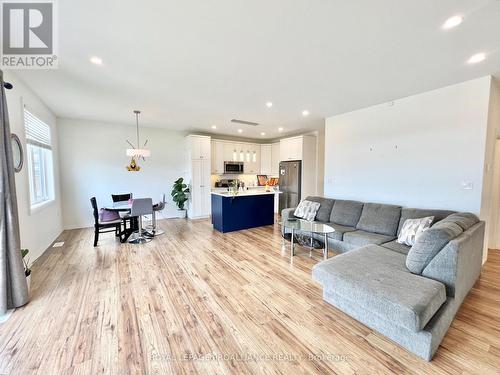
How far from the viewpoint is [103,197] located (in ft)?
18.2

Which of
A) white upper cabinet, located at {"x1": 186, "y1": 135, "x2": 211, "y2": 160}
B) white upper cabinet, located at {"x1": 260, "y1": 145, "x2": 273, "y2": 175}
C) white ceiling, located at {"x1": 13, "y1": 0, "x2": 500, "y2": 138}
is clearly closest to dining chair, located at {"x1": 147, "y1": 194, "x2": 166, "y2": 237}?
white upper cabinet, located at {"x1": 186, "y1": 135, "x2": 211, "y2": 160}

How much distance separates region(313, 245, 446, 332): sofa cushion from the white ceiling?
2259 mm

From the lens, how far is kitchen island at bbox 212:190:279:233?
16.1ft

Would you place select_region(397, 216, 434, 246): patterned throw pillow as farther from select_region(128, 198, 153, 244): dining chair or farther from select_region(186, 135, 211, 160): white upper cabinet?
select_region(186, 135, 211, 160): white upper cabinet

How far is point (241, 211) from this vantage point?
5.13 meters

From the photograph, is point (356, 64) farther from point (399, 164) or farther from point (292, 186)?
point (292, 186)

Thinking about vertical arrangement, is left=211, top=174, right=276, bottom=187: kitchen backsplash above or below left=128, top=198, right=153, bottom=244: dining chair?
above

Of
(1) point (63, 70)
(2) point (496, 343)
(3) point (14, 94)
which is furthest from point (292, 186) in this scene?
(3) point (14, 94)

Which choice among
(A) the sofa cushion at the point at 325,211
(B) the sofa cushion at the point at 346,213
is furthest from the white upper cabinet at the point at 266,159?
(B) the sofa cushion at the point at 346,213

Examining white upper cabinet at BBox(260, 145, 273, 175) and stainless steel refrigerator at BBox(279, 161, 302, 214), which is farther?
white upper cabinet at BBox(260, 145, 273, 175)

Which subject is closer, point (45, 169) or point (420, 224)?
point (420, 224)

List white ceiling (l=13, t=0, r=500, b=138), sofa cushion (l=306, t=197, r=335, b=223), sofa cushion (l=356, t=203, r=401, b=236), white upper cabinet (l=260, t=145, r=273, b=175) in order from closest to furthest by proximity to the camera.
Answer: white ceiling (l=13, t=0, r=500, b=138) < sofa cushion (l=356, t=203, r=401, b=236) < sofa cushion (l=306, t=197, r=335, b=223) < white upper cabinet (l=260, t=145, r=273, b=175)

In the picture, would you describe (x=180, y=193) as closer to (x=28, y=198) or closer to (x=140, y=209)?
(x=140, y=209)

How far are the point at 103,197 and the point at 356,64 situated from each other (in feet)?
20.5
